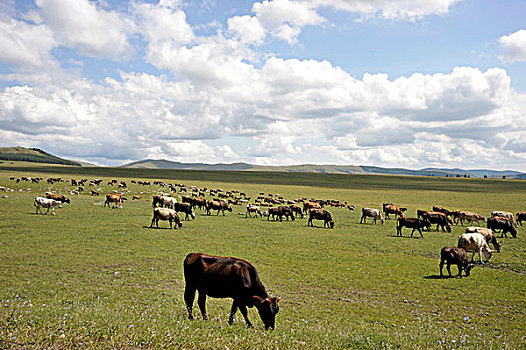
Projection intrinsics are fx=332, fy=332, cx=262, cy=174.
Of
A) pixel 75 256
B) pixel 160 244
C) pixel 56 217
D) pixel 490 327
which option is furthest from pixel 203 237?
pixel 490 327

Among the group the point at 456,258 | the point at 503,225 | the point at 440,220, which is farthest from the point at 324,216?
the point at 456,258

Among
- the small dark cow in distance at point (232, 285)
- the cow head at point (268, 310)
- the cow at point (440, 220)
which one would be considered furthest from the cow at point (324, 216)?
the cow head at point (268, 310)

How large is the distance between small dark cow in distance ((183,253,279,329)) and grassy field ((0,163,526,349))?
464 mm

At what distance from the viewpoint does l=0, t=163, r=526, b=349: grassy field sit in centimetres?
643

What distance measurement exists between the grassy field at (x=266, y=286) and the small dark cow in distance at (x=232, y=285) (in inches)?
18.3

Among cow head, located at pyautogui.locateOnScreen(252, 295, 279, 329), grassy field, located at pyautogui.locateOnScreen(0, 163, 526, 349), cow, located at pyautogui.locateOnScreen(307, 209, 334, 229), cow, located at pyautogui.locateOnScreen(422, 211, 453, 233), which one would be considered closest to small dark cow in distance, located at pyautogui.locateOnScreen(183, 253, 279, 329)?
cow head, located at pyautogui.locateOnScreen(252, 295, 279, 329)

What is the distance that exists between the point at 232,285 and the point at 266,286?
222 inches

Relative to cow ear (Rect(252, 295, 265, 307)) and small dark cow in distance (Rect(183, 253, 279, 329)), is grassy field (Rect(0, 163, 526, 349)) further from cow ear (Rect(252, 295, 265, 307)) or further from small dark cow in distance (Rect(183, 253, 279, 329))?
cow ear (Rect(252, 295, 265, 307))

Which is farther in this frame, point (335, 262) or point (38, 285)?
point (335, 262)

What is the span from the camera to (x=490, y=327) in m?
10.5

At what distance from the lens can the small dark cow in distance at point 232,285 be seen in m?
7.97

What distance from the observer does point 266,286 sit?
13.5 metres

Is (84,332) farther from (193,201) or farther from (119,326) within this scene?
(193,201)

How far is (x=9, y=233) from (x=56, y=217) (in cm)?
787
